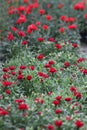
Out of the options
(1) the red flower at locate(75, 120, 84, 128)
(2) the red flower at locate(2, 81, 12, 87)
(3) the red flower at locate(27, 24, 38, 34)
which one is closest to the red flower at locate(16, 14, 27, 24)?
(3) the red flower at locate(27, 24, 38, 34)

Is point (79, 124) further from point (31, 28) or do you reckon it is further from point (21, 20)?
point (21, 20)

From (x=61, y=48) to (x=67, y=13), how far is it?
2022 millimetres

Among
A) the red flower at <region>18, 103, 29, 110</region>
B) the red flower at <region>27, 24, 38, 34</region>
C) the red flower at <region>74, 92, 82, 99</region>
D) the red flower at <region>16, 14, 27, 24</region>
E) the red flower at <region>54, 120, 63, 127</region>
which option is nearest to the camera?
the red flower at <region>54, 120, 63, 127</region>

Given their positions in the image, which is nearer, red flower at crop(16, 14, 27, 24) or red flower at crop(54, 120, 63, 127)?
red flower at crop(54, 120, 63, 127)

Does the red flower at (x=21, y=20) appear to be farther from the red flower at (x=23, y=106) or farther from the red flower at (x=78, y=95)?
the red flower at (x=23, y=106)

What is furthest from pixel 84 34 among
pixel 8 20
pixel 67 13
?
pixel 8 20

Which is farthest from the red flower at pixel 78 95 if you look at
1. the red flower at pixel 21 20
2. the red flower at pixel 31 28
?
the red flower at pixel 21 20

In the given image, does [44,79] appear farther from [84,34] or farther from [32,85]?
[84,34]

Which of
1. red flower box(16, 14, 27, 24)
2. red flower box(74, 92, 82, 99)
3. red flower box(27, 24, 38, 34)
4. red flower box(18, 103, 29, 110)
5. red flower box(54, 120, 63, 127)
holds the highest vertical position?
red flower box(16, 14, 27, 24)

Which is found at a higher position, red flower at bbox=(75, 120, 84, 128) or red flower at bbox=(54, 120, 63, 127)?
red flower at bbox=(54, 120, 63, 127)

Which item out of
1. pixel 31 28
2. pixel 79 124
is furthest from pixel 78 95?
pixel 31 28

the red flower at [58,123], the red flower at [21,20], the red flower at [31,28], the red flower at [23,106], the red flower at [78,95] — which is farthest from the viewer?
the red flower at [21,20]

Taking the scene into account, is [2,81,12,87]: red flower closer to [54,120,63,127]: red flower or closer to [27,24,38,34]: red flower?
[54,120,63,127]: red flower

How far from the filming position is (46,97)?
4805mm
